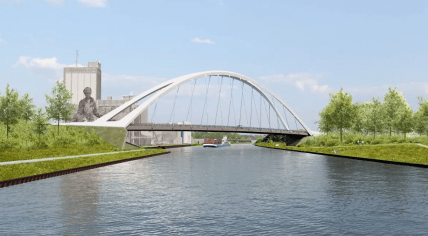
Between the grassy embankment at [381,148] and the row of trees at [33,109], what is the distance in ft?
117

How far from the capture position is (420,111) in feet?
257

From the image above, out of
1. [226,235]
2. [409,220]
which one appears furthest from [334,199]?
[226,235]

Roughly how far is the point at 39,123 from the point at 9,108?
372 centimetres

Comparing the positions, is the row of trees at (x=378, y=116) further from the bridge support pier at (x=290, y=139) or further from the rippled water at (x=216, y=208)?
the rippled water at (x=216, y=208)

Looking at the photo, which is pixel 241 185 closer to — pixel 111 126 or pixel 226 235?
pixel 226 235

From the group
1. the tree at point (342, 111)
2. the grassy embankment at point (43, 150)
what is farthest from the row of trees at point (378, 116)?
the grassy embankment at point (43, 150)

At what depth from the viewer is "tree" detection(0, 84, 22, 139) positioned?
46844 millimetres

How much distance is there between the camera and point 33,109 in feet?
173

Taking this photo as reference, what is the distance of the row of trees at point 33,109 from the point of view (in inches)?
1850

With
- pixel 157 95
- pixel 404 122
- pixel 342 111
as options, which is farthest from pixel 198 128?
pixel 404 122

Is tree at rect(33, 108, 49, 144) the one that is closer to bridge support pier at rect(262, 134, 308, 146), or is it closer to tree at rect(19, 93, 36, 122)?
tree at rect(19, 93, 36, 122)

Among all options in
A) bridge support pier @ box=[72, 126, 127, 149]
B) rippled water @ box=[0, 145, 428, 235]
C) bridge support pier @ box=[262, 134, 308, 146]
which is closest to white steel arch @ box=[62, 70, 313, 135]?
bridge support pier @ box=[72, 126, 127, 149]

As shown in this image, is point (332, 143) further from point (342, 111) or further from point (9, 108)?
point (9, 108)

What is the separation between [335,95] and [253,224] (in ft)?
239
